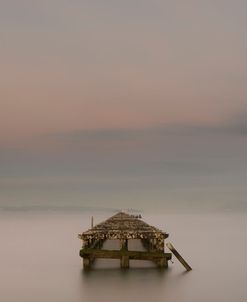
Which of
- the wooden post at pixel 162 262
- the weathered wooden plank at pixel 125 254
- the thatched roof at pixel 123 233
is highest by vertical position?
the thatched roof at pixel 123 233

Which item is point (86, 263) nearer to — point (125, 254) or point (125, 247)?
point (125, 254)

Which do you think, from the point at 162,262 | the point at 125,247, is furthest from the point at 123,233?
the point at 162,262

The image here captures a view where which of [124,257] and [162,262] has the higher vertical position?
[124,257]

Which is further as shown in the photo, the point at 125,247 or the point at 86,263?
the point at 86,263

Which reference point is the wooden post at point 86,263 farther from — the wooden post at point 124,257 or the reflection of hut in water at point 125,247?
the wooden post at point 124,257

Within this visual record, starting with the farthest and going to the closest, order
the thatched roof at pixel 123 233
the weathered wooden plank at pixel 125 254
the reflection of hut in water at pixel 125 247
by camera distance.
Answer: the thatched roof at pixel 123 233
the reflection of hut in water at pixel 125 247
the weathered wooden plank at pixel 125 254

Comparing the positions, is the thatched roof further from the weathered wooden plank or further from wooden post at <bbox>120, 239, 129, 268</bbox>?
the weathered wooden plank

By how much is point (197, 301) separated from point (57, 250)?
33.9 meters

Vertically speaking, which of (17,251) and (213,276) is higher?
(17,251)

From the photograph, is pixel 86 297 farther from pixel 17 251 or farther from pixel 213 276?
pixel 17 251

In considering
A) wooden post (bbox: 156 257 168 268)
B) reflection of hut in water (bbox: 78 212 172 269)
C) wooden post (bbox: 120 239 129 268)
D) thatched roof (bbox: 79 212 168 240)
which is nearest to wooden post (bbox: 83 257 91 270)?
reflection of hut in water (bbox: 78 212 172 269)

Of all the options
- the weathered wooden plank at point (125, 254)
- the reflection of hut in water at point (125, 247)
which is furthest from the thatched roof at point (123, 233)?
the weathered wooden plank at point (125, 254)

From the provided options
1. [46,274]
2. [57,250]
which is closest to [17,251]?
[57,250]

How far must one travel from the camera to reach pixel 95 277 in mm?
34188
